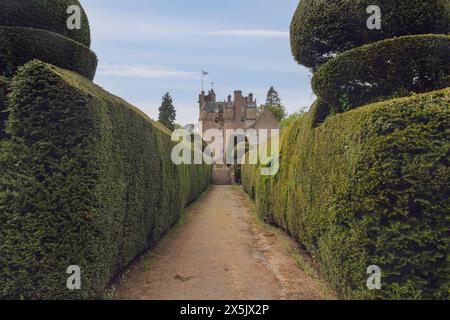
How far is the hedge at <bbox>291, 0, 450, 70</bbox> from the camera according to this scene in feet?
16.6

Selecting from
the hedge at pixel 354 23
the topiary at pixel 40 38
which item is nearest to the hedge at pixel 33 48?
the topiary at pixel 40 38

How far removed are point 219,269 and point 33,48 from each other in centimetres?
501

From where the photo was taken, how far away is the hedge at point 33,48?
15.0ft

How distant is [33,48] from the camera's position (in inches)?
185

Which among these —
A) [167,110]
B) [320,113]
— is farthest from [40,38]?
[167,110]

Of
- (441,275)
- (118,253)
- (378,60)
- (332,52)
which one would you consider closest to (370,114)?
(378,60)

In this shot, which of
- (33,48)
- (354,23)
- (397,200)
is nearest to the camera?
(397,200)

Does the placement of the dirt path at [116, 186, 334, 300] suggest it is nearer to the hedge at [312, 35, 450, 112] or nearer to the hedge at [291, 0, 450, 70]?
the hedge at [312, 35, 450, 112]

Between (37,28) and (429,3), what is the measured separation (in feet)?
21.1

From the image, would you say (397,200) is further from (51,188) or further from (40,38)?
(40,38)

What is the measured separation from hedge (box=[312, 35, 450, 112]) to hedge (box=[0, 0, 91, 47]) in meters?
4.63

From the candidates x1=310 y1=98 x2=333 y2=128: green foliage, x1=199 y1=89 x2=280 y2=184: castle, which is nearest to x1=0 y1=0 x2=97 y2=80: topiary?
x1=310 y1=98 x2=333 y2=128: green foliage
